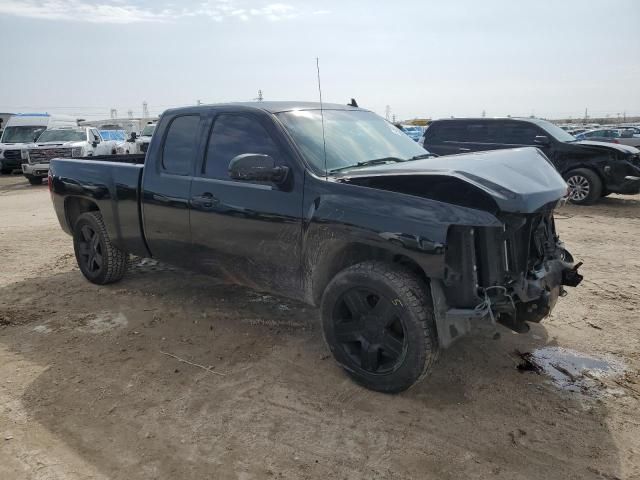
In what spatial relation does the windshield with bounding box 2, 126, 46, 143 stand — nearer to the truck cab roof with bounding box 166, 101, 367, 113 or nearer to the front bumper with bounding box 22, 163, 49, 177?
the front bumper with bounding box 22, 163, 49, 177

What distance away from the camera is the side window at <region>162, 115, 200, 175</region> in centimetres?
422

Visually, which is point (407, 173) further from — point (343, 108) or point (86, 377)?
point (86, 377)

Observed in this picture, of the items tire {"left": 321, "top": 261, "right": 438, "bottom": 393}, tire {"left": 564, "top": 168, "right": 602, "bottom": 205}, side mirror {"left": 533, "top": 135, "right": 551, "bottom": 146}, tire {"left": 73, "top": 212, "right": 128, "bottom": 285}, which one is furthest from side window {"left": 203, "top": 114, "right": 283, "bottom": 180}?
side mirror {"left": 533, "top": 135, "right": 551, "bottom": 146}

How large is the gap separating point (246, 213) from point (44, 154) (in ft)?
49.0

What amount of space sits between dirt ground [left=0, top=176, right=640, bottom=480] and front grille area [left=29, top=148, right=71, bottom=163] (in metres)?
12.6

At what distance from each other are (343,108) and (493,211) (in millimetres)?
2027

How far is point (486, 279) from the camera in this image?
294 cm

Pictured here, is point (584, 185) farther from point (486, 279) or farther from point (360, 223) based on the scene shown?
point (360, 223)

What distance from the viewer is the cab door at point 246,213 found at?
3.55m

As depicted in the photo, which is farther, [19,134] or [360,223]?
[19,134]

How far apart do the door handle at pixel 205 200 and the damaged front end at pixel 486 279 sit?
187cm

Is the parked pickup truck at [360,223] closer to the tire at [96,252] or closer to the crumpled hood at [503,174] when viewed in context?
the crumpled hood at [503,174]

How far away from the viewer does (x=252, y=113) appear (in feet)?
12.6

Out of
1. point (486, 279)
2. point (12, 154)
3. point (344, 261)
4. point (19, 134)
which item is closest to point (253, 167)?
point (344, 261)
